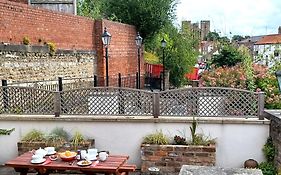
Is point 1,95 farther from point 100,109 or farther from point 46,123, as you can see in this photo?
point 100,109

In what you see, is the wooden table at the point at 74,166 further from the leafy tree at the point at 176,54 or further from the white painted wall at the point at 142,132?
the leafy tree at the point at 176,54

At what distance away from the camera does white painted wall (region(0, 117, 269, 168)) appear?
21.5ft

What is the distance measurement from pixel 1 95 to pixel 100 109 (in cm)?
200

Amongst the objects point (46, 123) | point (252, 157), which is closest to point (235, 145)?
point (252, 157)

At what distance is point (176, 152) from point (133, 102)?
127 centimetres

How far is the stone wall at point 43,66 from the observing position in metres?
8.59

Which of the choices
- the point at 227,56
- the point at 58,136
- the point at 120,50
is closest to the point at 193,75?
the point at 227,56

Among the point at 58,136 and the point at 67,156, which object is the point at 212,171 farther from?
the point at 58,136

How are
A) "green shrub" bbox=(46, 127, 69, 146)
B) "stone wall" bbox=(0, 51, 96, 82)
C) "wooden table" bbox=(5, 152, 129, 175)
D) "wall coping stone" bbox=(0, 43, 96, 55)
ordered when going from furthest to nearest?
"stone wall" bbox=(0, 51, 96, 82)
"wall coping stone" bbox=(0, 43, 96, 55)
"green shrub" bbox=(46, 127, 69, 146)
"wooden table" bbox=(5, 152, 129, 175)

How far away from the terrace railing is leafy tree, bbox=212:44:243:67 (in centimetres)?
863

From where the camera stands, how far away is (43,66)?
33.1 feet

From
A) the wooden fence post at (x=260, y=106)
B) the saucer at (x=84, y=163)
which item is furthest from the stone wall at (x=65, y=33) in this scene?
the wooden fence post at (x=260, y=106)

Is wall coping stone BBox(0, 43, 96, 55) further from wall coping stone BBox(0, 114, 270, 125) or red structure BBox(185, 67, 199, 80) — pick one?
red structure BBox(185, 67, 199, 80)

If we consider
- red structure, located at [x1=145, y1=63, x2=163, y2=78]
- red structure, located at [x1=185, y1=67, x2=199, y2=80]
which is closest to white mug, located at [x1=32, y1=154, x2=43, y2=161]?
red structure, located at [x1=145, y1=63, x2=163, y2=78]
